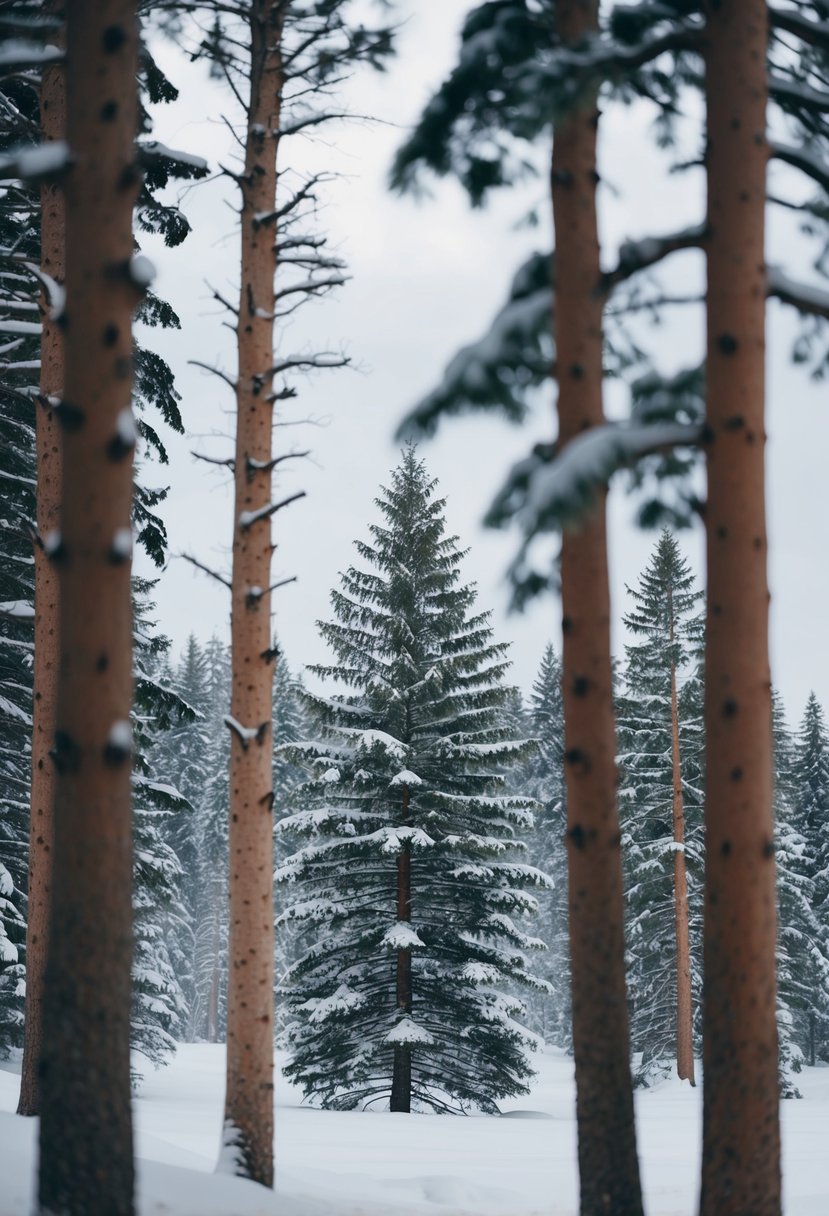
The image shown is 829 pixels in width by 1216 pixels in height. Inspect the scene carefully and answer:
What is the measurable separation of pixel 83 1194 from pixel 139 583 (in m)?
16.2

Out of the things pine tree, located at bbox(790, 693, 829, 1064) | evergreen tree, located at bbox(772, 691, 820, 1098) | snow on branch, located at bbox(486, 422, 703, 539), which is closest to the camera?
snow on branch, located at bbox(486, 422, 703, 539)

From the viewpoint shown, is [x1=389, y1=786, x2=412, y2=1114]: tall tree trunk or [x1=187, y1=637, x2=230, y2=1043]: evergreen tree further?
[x1=187, y1=637, x2=230, y2=1043]: evergreen tree

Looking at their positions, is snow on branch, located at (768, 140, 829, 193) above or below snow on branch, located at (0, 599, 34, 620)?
above

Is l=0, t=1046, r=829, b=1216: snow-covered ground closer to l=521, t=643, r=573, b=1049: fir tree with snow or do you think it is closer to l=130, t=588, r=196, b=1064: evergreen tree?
l=130, t=588, r=196, b=1064: evergreen tree

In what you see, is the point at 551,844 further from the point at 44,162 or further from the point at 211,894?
the point at 44,162

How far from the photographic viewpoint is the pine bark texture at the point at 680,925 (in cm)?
2495

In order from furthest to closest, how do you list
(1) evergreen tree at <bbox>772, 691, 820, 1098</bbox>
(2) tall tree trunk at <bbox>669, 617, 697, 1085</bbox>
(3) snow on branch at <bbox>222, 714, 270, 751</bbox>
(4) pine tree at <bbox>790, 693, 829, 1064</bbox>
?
(4) pine tree at <bbox>790, 693, 829, 1064</bbox> < (1) evergreen tree at <bbox>772, 691, 820, 1098</bbox> < (2) tall tree trunk at <bbox>669, 617, 697, 1085</bbox> < (3) snow on branch at <bbox>222, 714, 270, 751</bbox>

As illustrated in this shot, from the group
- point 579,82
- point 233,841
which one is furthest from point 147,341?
point 579,82

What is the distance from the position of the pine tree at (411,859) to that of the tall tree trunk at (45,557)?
7398mm

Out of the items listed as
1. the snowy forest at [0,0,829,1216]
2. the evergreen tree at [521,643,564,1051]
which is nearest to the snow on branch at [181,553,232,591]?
the snowy forest at [0,0,829,1216]

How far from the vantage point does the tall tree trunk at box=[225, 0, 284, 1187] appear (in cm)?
750

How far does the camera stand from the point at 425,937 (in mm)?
18141

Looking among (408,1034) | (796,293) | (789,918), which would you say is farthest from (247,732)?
(789,918)

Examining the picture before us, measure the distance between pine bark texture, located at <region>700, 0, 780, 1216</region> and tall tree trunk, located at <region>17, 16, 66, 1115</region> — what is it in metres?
6.74
